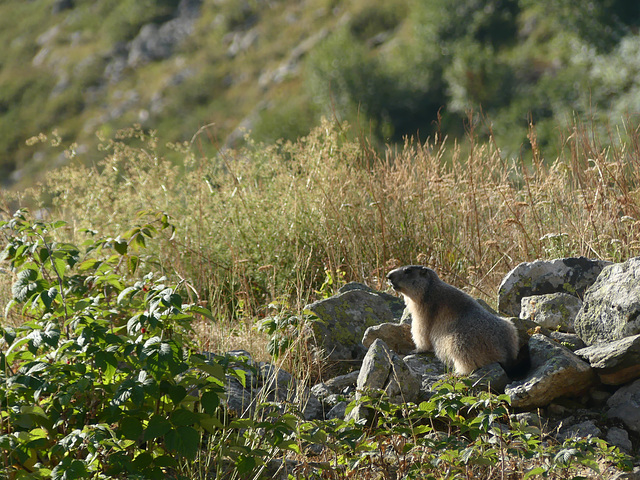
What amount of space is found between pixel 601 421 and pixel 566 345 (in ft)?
1.96

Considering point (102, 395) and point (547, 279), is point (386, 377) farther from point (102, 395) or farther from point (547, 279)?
point (547, 279)

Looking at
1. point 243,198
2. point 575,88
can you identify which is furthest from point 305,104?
point 243,198

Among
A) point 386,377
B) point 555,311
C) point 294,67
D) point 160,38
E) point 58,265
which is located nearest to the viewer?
point 58,265

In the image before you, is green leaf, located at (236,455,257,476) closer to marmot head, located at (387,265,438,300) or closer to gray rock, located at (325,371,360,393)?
gray rock, located at (325,371,360,393)

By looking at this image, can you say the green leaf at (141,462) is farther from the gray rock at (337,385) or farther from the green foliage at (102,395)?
the gray rock at (337,385)

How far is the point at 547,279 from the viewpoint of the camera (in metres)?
4.50

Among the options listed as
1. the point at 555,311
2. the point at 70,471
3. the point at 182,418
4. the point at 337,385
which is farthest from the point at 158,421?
the point at 555,311

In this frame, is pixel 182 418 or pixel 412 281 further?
pixel 412 281

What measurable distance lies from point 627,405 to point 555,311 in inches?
37.8

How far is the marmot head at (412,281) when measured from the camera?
4.09 meters

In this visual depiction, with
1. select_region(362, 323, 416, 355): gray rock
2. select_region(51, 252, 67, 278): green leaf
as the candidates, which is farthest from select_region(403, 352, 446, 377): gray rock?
select_region(51, 252, 67, 278): green leaf

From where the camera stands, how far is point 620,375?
342 centimetres

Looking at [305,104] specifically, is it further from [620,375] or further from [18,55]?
[620,375]

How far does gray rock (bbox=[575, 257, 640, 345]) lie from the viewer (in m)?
3.67
